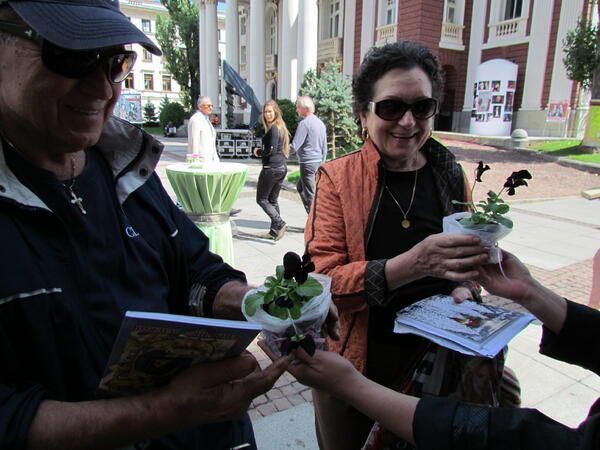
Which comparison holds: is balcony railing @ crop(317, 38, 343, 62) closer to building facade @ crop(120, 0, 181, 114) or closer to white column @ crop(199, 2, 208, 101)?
white column @ crop(199, 2, 208, 101)

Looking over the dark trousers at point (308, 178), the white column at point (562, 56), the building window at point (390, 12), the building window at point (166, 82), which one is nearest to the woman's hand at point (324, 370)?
the dark trousers at point (308, 178)

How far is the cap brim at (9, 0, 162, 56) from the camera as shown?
3.27 feet

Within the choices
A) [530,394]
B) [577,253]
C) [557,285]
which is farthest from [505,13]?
[530,394]

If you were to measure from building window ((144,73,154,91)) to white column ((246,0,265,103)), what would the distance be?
39847 mm

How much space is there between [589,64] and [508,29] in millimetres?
7904

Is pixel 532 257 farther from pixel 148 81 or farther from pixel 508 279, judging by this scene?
pixel 148 81

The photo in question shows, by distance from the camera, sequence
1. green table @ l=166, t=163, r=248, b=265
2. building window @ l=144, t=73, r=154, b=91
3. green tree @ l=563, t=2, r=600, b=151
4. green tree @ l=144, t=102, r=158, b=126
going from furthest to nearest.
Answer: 1. building window @ l=144, t=73, r=154, b=91
2. green tree @ l=144, t=102, r=158, b=126
3. green tree @ l=563, t=2, r=600, b=151
4. green table @ l=166, t=163, r=248, b=265

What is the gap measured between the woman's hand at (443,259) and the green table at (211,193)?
2987mm

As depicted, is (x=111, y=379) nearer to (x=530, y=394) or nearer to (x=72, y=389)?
(x=72, y=389)

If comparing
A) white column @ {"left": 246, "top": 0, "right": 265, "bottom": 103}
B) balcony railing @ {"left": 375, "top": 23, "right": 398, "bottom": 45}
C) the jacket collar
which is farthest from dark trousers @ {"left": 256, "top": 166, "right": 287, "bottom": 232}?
balcony railing @ {"left": 375, "top": 23, "right": 398, "bottom": 45}

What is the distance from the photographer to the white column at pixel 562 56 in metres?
19.2

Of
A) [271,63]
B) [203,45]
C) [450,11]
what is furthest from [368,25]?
[203,45]

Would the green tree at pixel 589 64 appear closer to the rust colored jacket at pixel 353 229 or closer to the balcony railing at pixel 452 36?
the balcony railing at pixel 452 36

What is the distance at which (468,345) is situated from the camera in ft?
4.77
